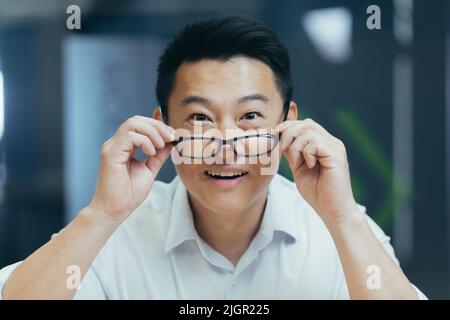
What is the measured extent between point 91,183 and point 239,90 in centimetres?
35

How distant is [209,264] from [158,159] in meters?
0.26

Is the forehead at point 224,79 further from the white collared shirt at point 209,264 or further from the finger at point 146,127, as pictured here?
the white collared shirt at point 209,264

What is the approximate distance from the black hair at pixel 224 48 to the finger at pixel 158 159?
0.12m

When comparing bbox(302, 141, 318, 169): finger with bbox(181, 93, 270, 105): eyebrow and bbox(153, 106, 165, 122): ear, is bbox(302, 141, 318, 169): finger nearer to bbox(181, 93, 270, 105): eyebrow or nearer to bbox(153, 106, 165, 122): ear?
bbox(181, 93, 270, 105): eyebrow

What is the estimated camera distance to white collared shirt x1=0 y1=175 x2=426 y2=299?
3.28 ft

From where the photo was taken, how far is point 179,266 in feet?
3.32

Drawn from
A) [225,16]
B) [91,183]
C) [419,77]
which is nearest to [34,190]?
[91,183]

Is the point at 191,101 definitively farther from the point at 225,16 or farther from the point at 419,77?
the point at 419,77

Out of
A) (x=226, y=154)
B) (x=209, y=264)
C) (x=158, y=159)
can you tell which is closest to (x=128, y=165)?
(x=158, y=159)

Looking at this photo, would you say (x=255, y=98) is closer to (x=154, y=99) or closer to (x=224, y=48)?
(x=224, y=48)

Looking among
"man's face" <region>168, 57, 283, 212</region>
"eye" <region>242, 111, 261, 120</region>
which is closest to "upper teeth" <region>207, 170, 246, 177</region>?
"man's face" <region>168, 57, 283, 212</region>
